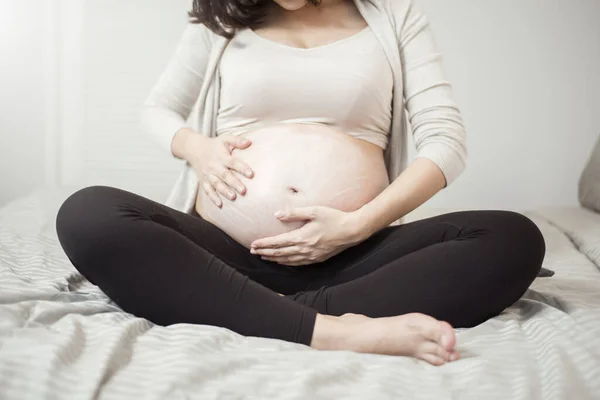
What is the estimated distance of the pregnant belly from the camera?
1.08 metres

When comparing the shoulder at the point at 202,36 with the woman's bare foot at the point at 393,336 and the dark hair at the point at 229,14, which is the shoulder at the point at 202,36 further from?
the woman's bare foot at the point at 393,336

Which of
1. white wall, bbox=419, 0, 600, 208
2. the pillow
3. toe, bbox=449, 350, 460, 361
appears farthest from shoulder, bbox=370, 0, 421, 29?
white wall, bbox=419, 0, 600, 208

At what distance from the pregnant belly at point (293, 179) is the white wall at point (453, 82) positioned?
50.3 inches

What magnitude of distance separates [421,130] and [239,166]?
0.35 metres

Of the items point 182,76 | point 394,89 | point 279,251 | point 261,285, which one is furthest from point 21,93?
point 261,285

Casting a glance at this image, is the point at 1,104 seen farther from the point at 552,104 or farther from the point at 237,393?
the point at 237,393

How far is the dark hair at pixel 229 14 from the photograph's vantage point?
1.28 m

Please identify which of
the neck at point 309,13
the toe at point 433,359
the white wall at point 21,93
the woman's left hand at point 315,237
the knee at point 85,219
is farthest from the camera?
the white wall at point 21,93

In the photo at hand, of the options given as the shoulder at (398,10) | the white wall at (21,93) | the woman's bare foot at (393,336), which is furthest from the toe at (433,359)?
the white wall at (21,93)

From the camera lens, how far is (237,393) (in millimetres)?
646

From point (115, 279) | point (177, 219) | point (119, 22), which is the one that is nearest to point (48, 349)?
point (115, 279)

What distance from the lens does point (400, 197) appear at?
3.48 feet

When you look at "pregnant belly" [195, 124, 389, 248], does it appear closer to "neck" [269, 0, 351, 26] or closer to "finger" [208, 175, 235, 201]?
"finger" [208, 175, 235, 201]

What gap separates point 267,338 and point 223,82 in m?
0.63
